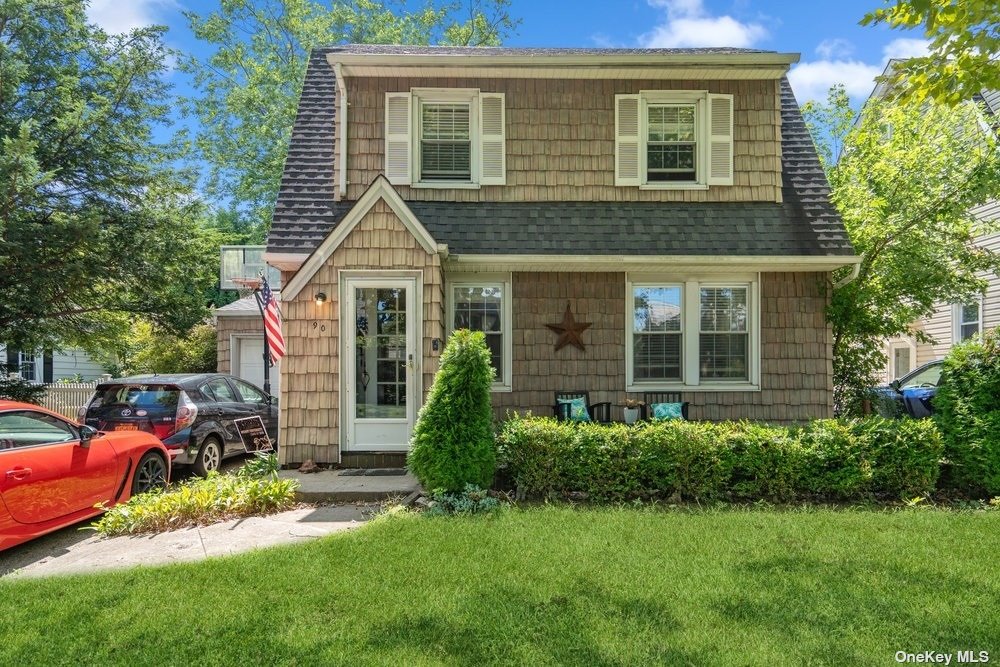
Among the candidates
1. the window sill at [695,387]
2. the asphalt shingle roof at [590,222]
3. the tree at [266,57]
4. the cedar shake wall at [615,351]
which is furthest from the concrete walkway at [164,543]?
the tree at [266,57]

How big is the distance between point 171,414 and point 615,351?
6061mm

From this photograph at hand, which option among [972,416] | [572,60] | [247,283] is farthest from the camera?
[247,283]

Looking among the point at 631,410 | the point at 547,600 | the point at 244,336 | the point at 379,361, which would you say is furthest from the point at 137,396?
the point at 244,336

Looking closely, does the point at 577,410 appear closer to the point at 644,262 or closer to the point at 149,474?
the point at 644,262

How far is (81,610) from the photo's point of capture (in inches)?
138

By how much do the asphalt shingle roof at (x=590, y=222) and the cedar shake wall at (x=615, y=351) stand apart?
53 cm

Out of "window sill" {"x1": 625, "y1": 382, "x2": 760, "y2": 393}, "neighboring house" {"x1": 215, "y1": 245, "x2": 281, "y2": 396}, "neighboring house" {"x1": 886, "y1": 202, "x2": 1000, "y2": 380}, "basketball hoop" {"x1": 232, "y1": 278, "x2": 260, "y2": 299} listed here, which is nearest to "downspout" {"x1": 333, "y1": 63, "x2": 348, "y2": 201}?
"window sill" {"x1": 625, "y1": 382, "x2": 760, "y2": 393}

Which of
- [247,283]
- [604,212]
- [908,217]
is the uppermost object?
[604,212]

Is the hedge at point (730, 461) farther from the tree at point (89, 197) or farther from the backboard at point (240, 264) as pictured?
the backboard at point (240, 264)

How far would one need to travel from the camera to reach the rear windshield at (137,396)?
7289 millimetres

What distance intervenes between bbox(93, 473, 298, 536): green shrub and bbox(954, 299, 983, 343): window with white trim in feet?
47.4

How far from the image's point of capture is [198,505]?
5.55m

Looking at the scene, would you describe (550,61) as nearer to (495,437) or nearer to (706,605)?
(495,437)

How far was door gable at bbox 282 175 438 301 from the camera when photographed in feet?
23.7
